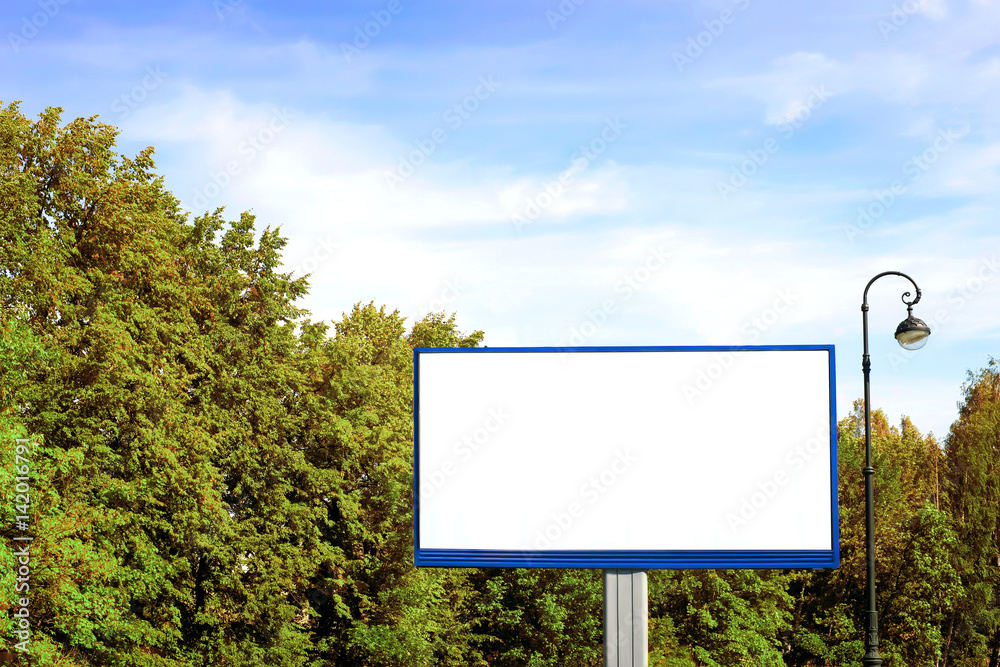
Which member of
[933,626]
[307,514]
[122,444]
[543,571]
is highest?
[122,444]

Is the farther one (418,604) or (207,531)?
(418,604)

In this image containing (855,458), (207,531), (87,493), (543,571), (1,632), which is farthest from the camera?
(855,458)

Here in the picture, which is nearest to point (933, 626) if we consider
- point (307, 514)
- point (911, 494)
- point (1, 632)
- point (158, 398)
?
point (911, 494)

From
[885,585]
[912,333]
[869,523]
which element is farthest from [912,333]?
[885,585]

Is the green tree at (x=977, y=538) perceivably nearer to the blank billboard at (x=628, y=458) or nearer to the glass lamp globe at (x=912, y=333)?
the glass lamp globe at (x=912, y=333)

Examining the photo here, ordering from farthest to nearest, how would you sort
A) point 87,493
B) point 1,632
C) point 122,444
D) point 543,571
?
1. point 543,571
2. point 122,444
3. point 87,493
4. point 1,632

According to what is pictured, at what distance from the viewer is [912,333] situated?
50.3ft

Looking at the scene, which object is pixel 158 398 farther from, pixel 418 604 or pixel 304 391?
pixel 418 604

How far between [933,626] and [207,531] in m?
24.0

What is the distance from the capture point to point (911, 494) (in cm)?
4316

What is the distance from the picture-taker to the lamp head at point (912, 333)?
1526 centimetres

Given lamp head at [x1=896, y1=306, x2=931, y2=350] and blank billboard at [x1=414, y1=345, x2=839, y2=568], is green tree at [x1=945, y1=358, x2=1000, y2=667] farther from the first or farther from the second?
blank billboard at [x1=414, y1=345, x2=839, y2=568]

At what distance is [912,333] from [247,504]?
1716 cm

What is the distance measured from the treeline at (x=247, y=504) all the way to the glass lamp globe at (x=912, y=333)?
1342 cm
